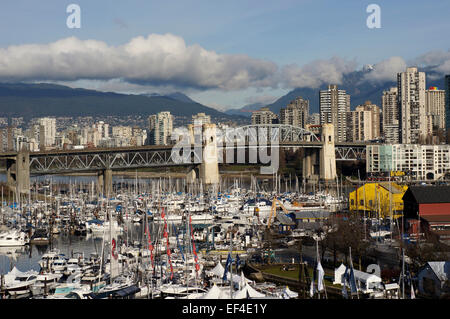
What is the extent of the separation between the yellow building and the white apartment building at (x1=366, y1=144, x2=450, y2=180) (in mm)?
33248

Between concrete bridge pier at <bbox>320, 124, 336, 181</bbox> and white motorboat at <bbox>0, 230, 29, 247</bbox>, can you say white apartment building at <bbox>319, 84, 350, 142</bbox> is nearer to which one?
concrete bridge pier at <bbox>320, 124, 336, 181</bbox>

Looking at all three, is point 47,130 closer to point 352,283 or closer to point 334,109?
point 334,109

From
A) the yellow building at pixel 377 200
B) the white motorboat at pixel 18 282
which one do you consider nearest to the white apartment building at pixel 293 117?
the yellow building at pixel 377 200

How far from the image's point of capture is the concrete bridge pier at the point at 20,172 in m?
51.8

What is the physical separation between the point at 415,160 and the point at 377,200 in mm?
38895

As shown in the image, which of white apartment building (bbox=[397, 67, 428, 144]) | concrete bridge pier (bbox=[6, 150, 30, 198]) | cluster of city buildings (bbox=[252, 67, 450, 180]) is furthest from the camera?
white apartment building (bbox=[397, 67, 428, 144])

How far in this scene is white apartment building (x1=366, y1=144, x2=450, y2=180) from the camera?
2579 inches

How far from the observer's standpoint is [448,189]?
2505cm

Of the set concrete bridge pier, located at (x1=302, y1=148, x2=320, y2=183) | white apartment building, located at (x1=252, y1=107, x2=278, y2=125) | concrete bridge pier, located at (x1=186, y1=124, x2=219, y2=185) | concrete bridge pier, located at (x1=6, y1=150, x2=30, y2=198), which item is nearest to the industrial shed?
concrete bridge pier, located at (x1=6, y1=150, x2=30, y2=198)

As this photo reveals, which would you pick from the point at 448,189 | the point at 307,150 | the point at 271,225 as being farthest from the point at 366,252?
the point at 307,150

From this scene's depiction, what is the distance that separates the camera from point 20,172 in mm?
52594

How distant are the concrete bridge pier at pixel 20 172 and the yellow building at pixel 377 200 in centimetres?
3073
